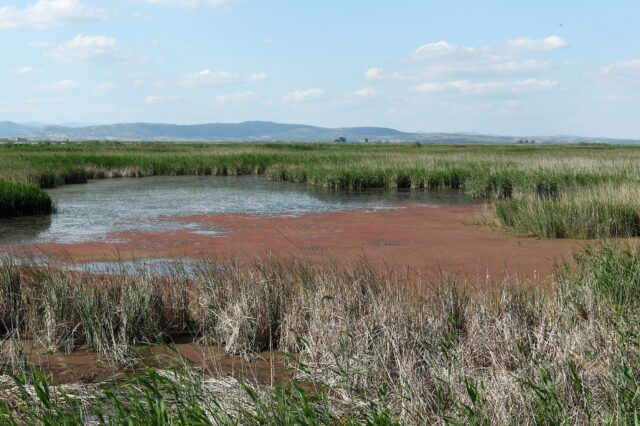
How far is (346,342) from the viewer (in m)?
5.45

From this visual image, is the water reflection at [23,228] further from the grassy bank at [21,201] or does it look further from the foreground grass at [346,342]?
the foreground grass at [346,342]

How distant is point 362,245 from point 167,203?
10739 mm

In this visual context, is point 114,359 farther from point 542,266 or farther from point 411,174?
point 411,174

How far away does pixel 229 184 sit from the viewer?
31.7m

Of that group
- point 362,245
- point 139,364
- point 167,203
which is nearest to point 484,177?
point 167,203

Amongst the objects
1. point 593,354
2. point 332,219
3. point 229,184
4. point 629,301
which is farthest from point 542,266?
point 229,184

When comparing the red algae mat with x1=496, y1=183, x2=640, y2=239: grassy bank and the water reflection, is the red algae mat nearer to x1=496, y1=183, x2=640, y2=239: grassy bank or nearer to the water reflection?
x1=496, y1=183, x2=640, y2=239: grassy bank

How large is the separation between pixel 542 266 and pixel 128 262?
6534 millimetres

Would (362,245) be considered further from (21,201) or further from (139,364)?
(21,201)

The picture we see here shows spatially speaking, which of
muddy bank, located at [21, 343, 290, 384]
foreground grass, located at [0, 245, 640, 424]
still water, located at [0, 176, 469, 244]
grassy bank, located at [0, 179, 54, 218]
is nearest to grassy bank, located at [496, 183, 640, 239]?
foreground grass, located at [0, 245, 640, 424]

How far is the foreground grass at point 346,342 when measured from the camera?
3.96 metres

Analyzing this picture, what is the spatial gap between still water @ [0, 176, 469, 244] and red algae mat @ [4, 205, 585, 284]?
3.67ft

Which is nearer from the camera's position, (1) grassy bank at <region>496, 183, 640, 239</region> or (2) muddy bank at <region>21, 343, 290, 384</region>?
(2) muddy bank at <region>21, 343, 290, 384</region>

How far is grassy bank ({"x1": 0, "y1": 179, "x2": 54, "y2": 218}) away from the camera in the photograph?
17.9 meters
